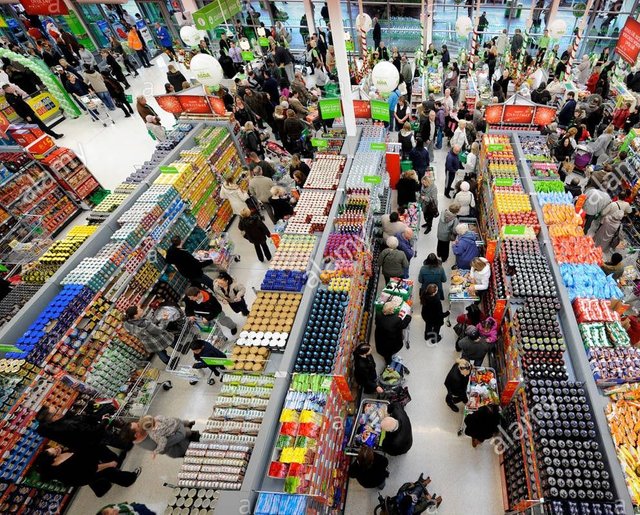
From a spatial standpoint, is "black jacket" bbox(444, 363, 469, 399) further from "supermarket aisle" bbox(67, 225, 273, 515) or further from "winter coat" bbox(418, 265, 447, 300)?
"supermarket aisle" bbox(67, 225, 273, 515)

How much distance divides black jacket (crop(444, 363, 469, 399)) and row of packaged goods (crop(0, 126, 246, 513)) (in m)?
5.32

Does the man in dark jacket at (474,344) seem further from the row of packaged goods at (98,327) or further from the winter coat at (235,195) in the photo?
the winter coat at (235,195)

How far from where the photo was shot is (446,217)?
766 centimetres

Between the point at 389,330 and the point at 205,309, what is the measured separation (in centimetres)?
360

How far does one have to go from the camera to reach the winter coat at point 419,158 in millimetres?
9773

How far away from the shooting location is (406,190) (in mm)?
8844

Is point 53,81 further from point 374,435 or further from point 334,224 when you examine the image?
point 374,435

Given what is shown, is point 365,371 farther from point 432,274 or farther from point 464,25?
point 464,25

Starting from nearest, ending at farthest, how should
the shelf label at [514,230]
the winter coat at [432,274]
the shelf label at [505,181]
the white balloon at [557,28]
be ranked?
the shelf label at [514,230] < the winter coat at [432,274] < the shelf label at [505,181] < the white balloon at [557,28]

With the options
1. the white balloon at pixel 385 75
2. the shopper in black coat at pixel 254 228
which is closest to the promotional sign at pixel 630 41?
the white balloon at pixel 385 75

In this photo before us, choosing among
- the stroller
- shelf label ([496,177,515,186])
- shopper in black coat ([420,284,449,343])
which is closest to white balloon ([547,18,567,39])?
shelf label ([496,177,515,186])

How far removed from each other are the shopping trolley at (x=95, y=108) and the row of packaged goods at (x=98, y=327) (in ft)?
32.0

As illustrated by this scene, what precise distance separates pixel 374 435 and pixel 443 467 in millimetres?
1407

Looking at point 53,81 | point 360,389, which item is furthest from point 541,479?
point 53,81
